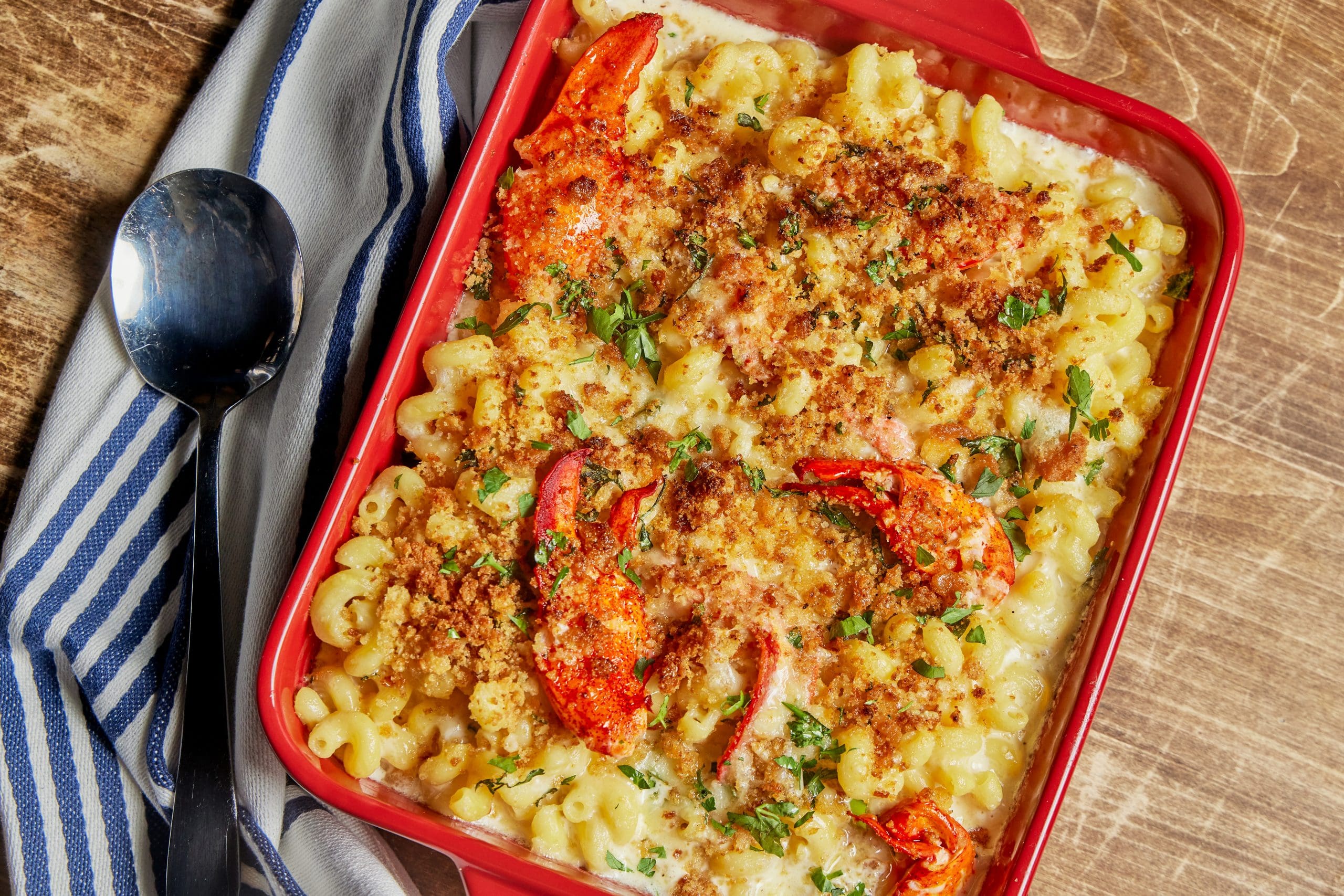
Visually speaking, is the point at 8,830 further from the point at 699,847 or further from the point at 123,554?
the point at 699,847

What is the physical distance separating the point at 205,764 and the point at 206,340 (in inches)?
38.3

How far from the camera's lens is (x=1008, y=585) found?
7.43 ft

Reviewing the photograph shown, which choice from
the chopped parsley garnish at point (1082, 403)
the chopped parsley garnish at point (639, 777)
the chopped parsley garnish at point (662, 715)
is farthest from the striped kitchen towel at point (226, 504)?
the chopped parsley garnish at point (1082, 403)

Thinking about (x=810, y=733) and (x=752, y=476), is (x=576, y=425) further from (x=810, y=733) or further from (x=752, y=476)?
(x=810, y=733)

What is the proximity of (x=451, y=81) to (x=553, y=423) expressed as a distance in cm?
105

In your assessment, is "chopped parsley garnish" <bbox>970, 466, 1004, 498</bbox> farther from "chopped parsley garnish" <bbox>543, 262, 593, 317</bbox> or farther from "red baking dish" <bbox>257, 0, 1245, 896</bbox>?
"chopped parsley garnish" <bbox>543, 262, 593, 317</bbox>

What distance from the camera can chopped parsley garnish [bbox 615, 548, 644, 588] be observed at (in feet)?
7.19

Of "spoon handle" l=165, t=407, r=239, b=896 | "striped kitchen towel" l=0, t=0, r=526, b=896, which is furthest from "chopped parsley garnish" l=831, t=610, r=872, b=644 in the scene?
"spoon handle" l=165, t=407, r=239, b=896

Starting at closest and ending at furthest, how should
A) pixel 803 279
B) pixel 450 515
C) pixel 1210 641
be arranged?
pixel 450 515, pixel 803 279, pixel 1210 641

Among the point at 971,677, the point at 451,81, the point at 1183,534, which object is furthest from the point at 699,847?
the point at 451,81

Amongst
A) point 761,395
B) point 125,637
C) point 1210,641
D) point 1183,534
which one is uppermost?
point 761,395

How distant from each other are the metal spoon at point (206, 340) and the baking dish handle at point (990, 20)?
1665mm

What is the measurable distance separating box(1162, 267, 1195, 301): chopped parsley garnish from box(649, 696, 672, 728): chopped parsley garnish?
153 cm

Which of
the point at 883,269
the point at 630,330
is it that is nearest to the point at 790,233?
the point at 883,269
